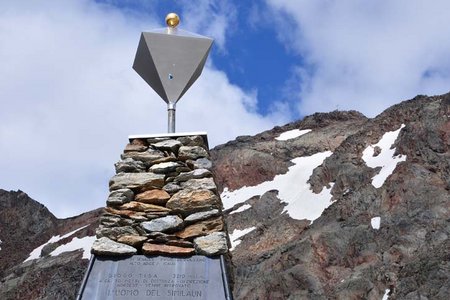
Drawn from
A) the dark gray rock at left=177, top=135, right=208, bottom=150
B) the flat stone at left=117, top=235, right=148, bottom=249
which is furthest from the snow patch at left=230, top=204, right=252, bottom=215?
the flat stone at left=117, top=235, right=148, bottom=249

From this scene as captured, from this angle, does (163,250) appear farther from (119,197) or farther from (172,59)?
(172,59)

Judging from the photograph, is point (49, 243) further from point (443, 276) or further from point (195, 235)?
point (195, 235)

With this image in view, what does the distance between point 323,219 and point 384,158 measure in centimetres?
1041

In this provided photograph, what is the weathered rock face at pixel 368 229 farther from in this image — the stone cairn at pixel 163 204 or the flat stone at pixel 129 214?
the flat stone at pixel 129 214

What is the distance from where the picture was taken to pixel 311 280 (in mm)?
46969

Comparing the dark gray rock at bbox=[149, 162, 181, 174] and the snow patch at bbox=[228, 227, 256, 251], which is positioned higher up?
the snow patch at bbox=[228, 227, 256, 251]

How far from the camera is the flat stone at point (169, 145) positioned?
27.9ft

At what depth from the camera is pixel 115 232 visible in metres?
7.93

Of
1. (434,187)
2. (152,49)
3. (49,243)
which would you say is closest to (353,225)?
(434,187)

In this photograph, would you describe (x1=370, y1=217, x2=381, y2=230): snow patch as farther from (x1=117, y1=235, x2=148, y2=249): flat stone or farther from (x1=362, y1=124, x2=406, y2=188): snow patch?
(x1=117, y1=235, x2=148, y2=249): flat stone

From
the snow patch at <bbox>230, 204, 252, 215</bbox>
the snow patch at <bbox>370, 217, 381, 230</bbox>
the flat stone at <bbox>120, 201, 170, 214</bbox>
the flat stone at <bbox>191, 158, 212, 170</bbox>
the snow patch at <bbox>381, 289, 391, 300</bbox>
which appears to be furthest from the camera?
the snow patch at <bbox>230, 204, 252, 215</bbox>

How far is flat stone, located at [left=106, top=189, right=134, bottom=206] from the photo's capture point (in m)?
8.13

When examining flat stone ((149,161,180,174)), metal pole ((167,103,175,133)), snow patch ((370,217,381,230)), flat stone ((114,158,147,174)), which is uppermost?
snow patch ((370,217,381,230))

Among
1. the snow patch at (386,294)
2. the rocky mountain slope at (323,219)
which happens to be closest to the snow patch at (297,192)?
the rocky mountain slope at (323,219)
